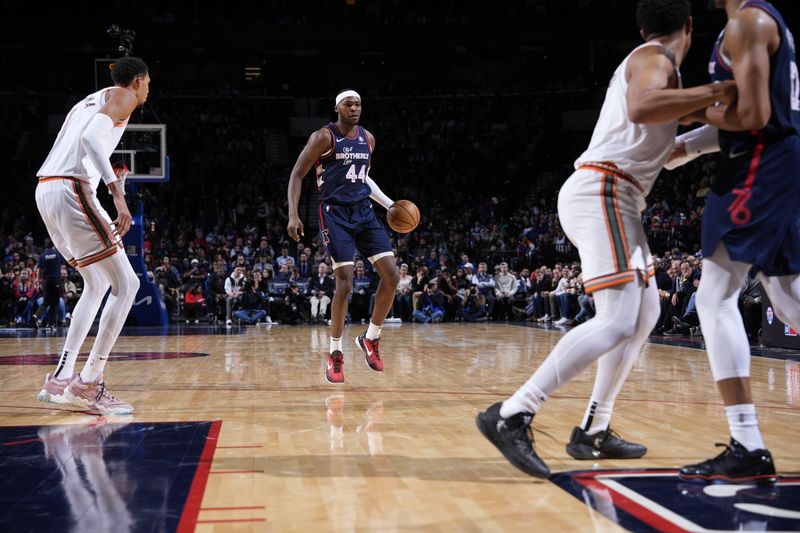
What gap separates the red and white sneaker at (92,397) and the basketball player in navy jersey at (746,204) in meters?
3.11

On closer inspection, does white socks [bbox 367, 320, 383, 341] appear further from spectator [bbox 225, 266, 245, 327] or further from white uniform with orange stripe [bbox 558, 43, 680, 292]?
spectator [bbox 225, 266, 245, 327]

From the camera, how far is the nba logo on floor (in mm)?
2377

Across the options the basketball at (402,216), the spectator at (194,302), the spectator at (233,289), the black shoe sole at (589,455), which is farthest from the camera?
the spectator at (194,302)

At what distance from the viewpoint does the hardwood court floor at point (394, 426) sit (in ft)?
8.53

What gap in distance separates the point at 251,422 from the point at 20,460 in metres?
1.25

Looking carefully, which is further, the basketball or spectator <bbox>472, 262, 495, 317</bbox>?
spectator <bbox>472, 262, 495, 317</bbox>

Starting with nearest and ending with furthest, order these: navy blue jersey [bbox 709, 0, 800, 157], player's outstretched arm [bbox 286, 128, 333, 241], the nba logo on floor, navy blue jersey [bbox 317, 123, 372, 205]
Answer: the nba logo on floor
navy blue jersey [bbox 709, 0, 800, 157]
player's outstretched arm [bbox 286, 128, 333, 241]
navy blue jersey [bbox 317, 123, 372, 205]

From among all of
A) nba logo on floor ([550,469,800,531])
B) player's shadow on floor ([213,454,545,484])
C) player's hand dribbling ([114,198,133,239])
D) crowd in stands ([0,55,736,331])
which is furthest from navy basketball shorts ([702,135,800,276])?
crowd in stands ([0,55,736,331])

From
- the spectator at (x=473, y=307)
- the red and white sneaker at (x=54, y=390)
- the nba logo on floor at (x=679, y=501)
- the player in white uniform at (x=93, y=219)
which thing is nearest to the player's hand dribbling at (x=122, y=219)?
the player in white uniform at (x=93, y=219)

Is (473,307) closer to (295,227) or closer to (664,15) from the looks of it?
(295,227)

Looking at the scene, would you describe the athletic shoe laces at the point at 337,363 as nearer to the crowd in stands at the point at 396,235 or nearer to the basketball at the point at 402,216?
the basketball at the point at 402,216

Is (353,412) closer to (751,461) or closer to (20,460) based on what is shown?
(20,460)

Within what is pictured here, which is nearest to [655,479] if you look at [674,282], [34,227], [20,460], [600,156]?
[600,156]

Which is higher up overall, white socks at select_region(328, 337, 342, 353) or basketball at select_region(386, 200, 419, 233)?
basketball at select_region(386, 200, 419, 233)
